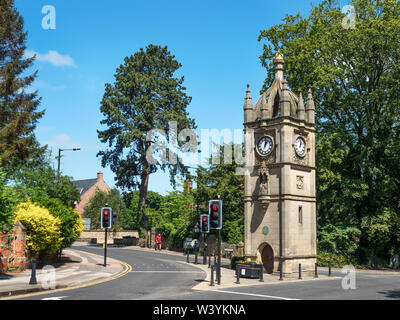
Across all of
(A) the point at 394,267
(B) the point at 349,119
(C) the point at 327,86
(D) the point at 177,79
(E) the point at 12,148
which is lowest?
(A) the point at 394,267

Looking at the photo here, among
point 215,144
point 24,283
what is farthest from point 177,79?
point 24,283

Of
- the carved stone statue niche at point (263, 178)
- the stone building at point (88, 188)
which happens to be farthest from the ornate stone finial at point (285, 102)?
the stone building at point (88, 188)

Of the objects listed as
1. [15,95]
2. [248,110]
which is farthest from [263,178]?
[15,95]

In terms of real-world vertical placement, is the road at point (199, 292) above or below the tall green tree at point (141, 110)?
below

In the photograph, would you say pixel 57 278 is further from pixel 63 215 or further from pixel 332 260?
pixel 332 260

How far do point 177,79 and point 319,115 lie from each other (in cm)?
2658

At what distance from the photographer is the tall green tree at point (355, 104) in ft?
122

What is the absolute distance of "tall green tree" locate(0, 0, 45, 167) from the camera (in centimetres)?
3688

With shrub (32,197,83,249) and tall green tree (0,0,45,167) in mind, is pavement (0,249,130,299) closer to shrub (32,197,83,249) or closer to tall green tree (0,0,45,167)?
shrub (32,197,83,249)

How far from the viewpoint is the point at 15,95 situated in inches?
1650

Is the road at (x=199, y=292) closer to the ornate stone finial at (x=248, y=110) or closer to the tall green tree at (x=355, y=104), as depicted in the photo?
the ornate stone finial at (x=248, y=110)

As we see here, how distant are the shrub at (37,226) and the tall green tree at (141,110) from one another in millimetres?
28592
